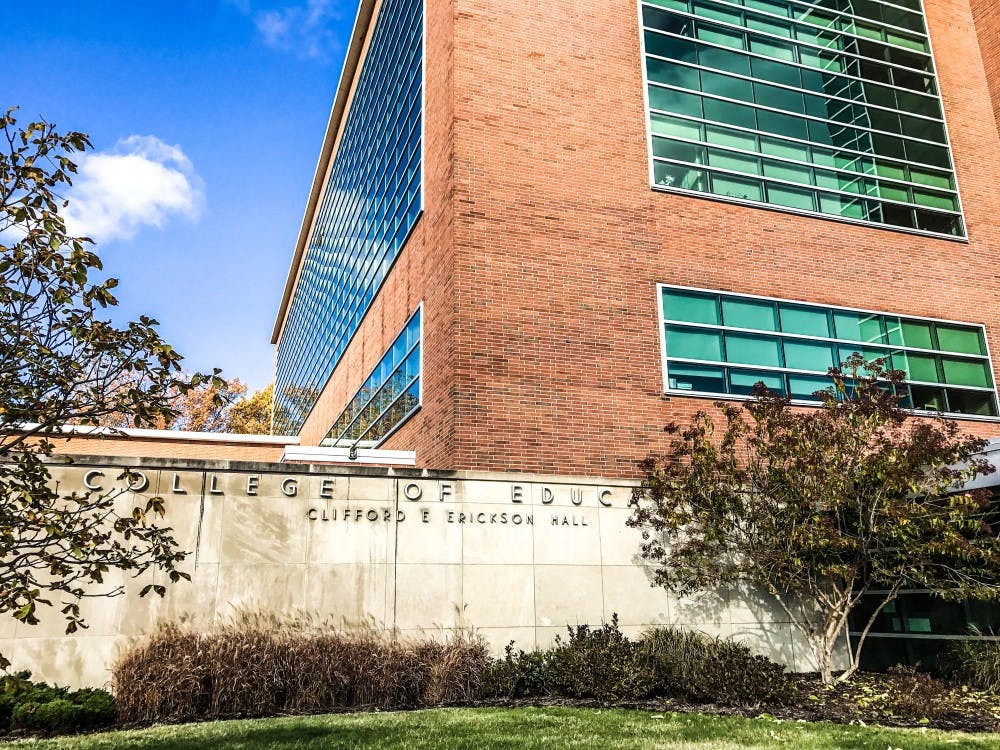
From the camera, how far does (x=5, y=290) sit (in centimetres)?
530

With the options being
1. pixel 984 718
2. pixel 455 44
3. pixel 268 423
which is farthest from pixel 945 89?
pixel 268 423

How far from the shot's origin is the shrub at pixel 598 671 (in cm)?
1169

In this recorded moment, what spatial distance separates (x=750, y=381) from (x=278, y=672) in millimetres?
10825

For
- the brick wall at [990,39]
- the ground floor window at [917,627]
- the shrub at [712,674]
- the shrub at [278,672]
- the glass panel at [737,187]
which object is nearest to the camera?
the shrub at [278,672]

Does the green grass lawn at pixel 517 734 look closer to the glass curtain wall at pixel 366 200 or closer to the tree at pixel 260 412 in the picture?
the glass curtain wall at pixel 366 200

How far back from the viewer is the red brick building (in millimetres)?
15648

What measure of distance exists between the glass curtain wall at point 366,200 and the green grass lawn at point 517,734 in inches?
472

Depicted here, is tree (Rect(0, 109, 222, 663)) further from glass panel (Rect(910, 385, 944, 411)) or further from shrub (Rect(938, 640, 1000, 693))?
glass panel (Rect(910, 385, 944, 411))


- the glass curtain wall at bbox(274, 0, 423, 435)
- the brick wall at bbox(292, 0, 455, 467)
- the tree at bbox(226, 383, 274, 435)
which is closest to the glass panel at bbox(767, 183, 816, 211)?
the brick wall at bbox(292, 0, 455, 467)

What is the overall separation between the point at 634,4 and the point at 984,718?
52.0 feet

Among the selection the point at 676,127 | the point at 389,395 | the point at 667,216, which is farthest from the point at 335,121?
the point at 667,216

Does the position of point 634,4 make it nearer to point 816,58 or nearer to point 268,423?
point 816,58

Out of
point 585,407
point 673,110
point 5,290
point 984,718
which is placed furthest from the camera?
point 673,110

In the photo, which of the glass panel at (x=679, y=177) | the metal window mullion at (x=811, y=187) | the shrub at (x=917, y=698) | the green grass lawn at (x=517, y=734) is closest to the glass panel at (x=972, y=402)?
the metal window mullion at (x=811, y=187)
